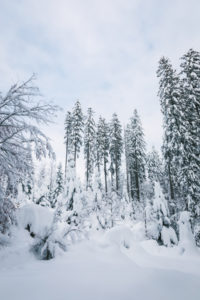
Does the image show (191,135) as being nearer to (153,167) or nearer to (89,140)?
(89,140)

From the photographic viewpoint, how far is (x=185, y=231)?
474 inches

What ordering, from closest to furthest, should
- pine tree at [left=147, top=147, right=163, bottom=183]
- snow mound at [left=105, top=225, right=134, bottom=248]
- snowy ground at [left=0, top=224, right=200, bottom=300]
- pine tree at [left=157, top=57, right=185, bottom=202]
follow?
snowy ground at [left=0, top=224, right=200, bottom=300]
snow mound at [left=105, top=225, right=134, bottom=248]
pine tree at [left=157, top=57, right=185, bottom=202]
pine tree at [left=147, top=147, right=163, bottom=183]

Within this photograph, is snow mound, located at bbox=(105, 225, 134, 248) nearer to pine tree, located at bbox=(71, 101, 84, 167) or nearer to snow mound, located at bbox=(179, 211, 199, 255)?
snow mound, located at bbox=(179, 211, 199, 255)

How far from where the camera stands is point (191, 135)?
1431 centimetres

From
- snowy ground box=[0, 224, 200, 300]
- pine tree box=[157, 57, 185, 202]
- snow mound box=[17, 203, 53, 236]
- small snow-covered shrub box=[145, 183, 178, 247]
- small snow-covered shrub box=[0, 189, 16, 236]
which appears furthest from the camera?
pine tree box=[157, 57, 185, 202]

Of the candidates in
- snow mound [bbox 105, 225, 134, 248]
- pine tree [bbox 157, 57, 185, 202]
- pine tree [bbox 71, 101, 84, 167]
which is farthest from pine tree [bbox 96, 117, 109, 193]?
snow mound [bbox 105, 225, 134, 248]

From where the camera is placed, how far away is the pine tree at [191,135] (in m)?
13.1

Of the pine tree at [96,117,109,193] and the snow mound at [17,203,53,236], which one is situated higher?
the pine tree at [96,117,109,193]

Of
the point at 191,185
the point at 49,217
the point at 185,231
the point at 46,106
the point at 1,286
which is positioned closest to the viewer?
the point at 1,286

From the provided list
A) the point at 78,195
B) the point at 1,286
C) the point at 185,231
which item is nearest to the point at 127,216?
the point at 78,195

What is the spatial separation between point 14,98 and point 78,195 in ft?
38.9

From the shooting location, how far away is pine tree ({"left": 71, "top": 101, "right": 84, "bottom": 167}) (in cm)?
2951

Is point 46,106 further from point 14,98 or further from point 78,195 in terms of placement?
point 78,195

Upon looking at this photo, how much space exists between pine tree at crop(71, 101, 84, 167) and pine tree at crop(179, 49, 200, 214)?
1792 centimetres
